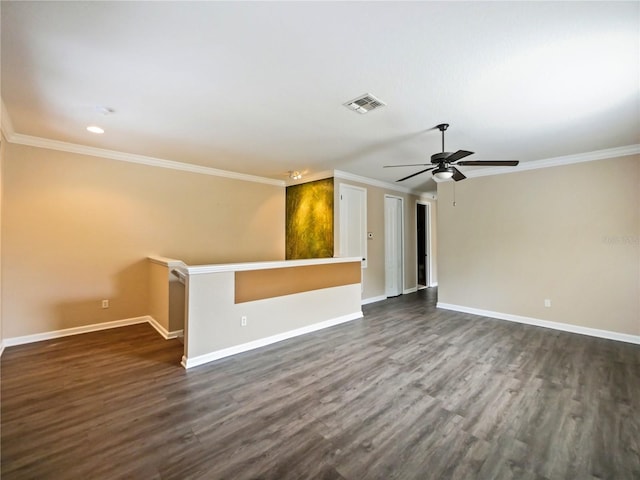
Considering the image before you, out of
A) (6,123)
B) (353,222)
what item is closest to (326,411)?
(353,222)

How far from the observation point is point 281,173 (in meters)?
5.58

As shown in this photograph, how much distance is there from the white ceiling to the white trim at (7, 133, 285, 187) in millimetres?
158

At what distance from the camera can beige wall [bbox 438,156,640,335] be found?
3875 millimetres

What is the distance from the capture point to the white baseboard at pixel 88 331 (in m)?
3.57

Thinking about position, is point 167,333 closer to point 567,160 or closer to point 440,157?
point 440,157

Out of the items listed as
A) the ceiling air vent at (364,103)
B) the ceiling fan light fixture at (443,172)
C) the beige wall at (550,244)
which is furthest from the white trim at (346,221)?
the ceiling air vent at (364,103)

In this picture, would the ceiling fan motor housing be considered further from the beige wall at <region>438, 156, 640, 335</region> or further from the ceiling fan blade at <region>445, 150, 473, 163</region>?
the beige wall at <region>438, 156, 640, 335</region>

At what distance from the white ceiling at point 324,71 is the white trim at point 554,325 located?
266 cm

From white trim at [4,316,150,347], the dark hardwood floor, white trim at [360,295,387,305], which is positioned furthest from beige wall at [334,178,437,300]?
white trim at [4,316,150,347]

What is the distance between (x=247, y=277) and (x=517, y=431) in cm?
291

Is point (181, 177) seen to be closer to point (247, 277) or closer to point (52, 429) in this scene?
point (247, 277)

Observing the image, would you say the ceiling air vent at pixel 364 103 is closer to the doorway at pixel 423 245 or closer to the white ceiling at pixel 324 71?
the white ceiling at pixel 324 71

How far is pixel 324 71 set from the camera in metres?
2.15

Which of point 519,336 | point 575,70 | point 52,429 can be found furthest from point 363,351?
point 575,70
